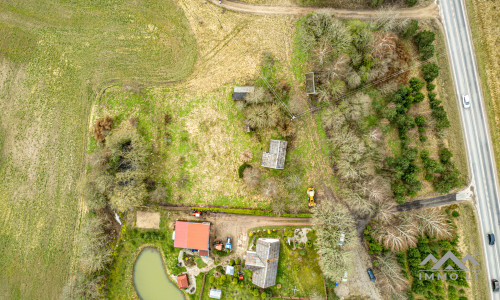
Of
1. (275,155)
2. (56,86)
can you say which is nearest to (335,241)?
(275,155)

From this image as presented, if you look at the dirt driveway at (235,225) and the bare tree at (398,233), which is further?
the dirt driveway at (235,225)

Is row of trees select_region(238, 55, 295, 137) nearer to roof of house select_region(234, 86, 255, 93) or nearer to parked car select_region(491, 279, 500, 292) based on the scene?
roof of house select_region(234, 86, 255, 93)

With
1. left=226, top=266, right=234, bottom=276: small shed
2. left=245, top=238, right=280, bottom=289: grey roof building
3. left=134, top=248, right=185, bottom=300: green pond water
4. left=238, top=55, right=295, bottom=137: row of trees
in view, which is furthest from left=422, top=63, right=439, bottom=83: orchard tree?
left=134, top=248, right=185, bottom=300: green pond water

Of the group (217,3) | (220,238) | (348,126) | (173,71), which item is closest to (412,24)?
(348,126)

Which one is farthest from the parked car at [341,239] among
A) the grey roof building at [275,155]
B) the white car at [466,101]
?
the white car at [466,101]

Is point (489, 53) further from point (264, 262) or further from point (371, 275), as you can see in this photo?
point (264, 262)

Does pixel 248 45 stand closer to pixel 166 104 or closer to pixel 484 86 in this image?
pixel 166 104

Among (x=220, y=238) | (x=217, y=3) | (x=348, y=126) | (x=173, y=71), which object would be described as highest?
(x=217, y=3)

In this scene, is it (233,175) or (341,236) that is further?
(233,175)

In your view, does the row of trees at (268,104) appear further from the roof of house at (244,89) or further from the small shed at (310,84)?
the small shed at (310,84)
